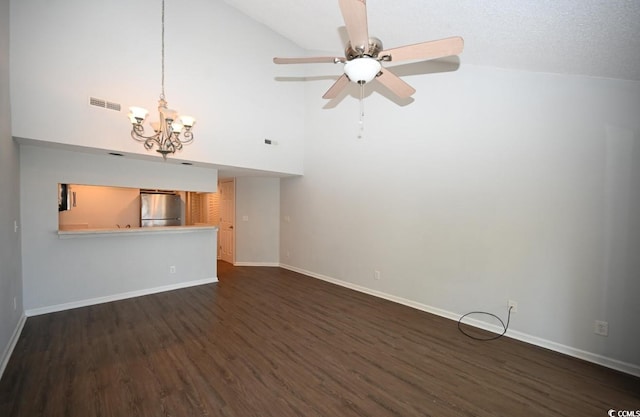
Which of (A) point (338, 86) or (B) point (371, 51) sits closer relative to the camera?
(B) point (371, 51)

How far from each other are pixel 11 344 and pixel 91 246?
147cm

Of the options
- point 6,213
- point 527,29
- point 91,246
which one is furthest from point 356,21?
point 91,246

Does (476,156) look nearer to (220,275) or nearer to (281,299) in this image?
(281,299)

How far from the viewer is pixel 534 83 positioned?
9.33 feet

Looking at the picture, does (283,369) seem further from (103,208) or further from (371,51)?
(103,208)

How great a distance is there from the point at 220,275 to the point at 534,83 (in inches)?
232

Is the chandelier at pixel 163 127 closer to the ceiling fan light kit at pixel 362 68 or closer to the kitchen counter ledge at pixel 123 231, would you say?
the kitchen counter ledge at pixel 123 231

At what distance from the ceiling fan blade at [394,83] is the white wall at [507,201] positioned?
1.29 metres

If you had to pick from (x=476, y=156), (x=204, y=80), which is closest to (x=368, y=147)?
(x=476, y=156)

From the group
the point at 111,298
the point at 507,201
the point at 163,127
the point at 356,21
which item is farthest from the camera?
the point at 111,298

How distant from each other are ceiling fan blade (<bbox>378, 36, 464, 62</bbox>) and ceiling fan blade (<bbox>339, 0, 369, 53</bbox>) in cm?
20

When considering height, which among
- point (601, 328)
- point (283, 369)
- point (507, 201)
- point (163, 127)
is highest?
point (163, 127)

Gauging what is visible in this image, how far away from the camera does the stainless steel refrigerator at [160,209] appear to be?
5.45 metres

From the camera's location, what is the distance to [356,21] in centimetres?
170
